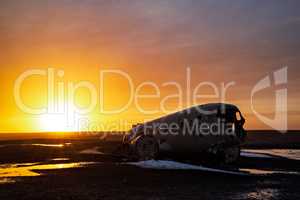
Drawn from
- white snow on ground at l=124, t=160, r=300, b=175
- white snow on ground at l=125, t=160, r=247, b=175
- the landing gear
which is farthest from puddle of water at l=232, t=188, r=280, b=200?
the landing gear

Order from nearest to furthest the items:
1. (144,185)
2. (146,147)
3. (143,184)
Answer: (144,185) < (143,184) < (146,147)

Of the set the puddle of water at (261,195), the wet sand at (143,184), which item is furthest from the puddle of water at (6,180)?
the puddle of water at (261,195)

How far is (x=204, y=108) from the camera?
20828 mm

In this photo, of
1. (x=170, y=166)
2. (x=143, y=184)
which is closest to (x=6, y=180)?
(x=143, y=184)

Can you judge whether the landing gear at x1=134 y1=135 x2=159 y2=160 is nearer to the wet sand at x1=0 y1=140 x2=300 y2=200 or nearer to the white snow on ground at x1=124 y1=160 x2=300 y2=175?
the white snow on ground at x1=124 y1=160 x2=300 y2=175

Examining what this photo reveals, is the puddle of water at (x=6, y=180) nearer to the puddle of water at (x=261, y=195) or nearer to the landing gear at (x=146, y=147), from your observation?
the puddle of water at (x=261, y=195)

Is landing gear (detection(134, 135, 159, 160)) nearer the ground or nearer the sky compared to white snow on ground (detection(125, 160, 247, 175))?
nearer the sky

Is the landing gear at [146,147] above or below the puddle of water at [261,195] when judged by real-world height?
above

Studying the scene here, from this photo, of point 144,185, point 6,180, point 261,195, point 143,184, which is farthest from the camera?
point 6,180

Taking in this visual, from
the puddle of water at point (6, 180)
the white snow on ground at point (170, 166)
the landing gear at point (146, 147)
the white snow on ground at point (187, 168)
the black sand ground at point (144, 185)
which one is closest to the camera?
the black sand ground at point (144, 185)

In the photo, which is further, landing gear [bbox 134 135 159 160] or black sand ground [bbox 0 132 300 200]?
landing gear [bbox 134 135 159 160]

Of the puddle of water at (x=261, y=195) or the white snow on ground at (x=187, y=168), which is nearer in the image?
the puddle of water at (x=261, y=195)

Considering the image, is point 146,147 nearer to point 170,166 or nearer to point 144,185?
point 170,166

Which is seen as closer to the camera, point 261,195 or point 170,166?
point 261,195
